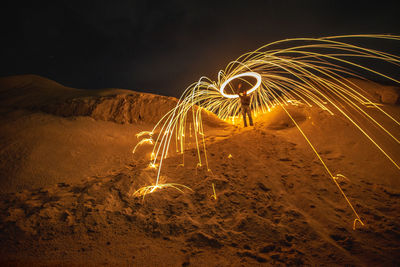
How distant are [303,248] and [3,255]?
3569 millimetres

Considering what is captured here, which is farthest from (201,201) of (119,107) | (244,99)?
(119,107)

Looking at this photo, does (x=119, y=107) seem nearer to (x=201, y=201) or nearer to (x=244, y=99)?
(x=244, y=99)

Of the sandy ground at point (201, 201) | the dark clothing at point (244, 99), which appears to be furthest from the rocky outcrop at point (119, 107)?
the dark clothing at point (244, 99)

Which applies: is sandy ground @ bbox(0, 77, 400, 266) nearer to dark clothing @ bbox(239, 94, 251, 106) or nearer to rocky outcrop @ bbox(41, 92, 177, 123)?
rocky outcrop @ bbox(41, 92, 177, 123)

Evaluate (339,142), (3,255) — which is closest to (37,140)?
(3,255)

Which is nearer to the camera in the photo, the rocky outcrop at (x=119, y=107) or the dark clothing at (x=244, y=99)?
the rocky outcrop at (x=119, y=107)

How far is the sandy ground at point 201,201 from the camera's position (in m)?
2.15

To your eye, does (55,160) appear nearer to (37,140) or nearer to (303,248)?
(37,140)

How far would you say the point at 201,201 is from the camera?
135 inches

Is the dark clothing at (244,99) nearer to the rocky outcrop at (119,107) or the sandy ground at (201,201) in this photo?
the sandy ground at (201,201)

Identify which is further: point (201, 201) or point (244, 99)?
point (244, 99)

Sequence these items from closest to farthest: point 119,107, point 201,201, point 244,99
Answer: point 201,201 → point 244,99 → point 119,107

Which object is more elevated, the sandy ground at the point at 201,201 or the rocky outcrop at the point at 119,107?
the rocky outcrop at the point at 119,107

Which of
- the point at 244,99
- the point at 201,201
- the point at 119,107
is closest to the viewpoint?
the point at 201,201
